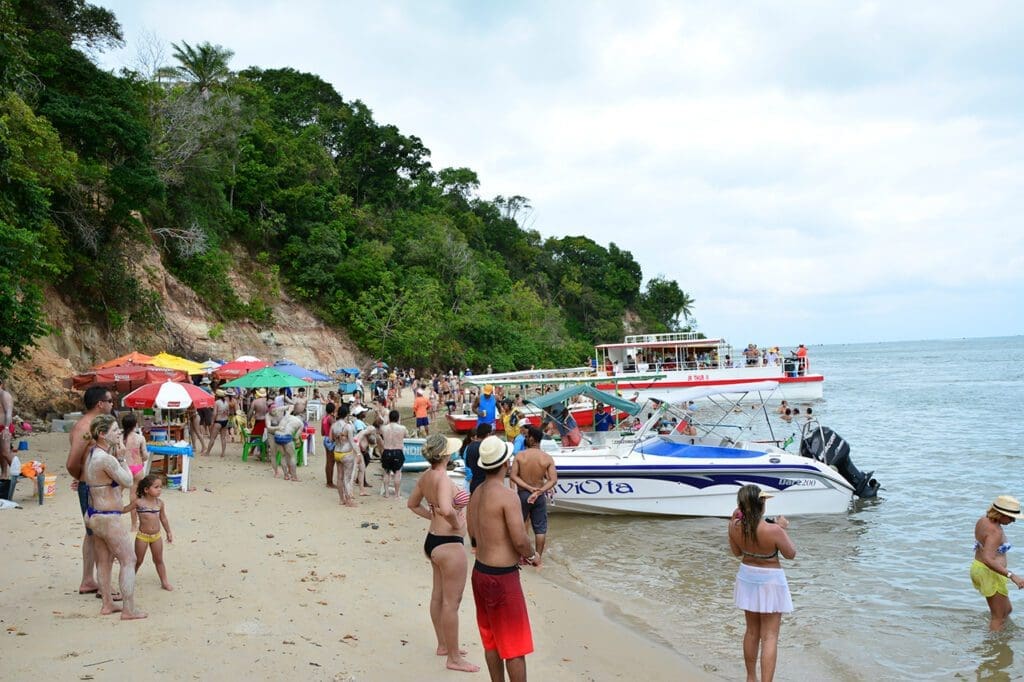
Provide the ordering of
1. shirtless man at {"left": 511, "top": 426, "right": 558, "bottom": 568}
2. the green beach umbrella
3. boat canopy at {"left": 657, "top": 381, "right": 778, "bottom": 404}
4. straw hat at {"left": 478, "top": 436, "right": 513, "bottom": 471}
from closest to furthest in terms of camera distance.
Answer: straw hat at {"left": 478, "top": 436, "right": 513, "bottom": 471}
shirtless man at {"left": 511, "top": 426, "right": 558, "bottom": 568}
boat canopy at {"left": 657, "top": 381, "right": 778, "bottom": 404}
the green beach umbrella

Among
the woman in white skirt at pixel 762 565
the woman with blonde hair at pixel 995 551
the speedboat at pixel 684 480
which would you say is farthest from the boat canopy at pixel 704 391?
the woman in white skirt at pixel 762 565

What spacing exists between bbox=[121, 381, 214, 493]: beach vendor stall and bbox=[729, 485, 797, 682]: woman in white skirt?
9450mm

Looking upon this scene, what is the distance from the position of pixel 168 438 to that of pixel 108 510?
785 centimetres

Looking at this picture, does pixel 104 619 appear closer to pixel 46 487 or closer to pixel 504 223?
pixel 46 487

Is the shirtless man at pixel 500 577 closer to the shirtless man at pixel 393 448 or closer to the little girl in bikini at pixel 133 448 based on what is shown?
the little girl in bikini at pixel 133 448

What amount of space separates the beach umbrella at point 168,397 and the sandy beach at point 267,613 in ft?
7.17

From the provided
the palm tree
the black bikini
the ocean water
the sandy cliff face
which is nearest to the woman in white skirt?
the ocean water

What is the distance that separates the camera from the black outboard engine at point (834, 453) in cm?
1405

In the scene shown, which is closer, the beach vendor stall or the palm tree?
the beach vendor stall

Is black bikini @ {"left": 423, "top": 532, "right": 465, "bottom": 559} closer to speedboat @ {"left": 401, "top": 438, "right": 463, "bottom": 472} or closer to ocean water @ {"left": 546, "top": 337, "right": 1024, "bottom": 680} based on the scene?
ocean water @ {"left": 546, "top": 337, "right": 1024, "bottom": 680}

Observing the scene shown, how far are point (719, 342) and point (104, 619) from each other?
35.9m

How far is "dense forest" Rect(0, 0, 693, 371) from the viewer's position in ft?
68.3

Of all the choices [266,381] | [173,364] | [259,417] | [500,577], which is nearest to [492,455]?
[500,577]

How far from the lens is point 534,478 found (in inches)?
361
